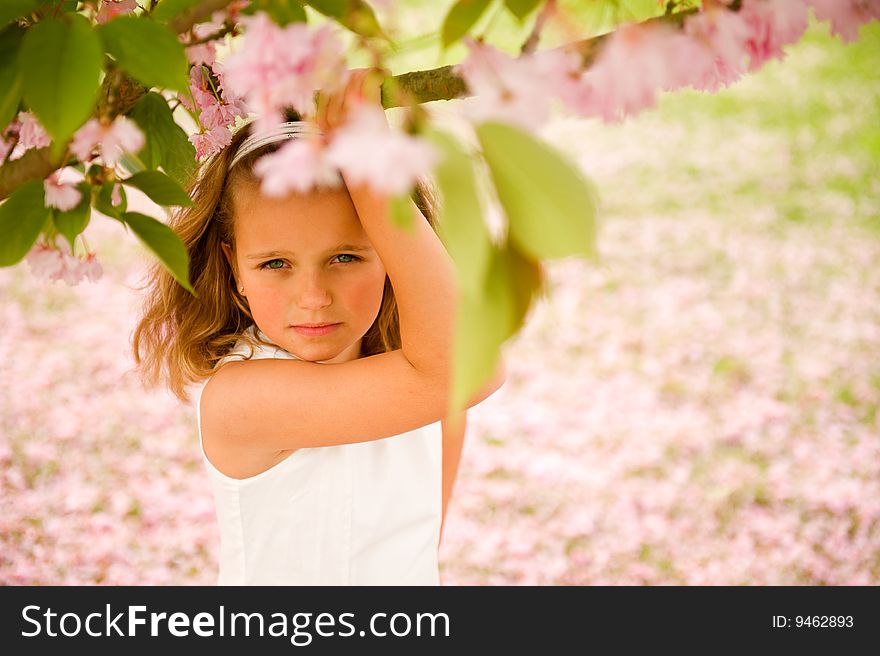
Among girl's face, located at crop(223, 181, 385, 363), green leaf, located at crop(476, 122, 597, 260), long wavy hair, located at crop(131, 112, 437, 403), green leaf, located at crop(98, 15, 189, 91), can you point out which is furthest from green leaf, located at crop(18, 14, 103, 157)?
long wavy hair, located at crop(131, 112, 437, 403)

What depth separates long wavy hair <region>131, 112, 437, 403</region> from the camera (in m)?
1.20

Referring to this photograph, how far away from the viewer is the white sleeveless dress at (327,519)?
4.06 feet

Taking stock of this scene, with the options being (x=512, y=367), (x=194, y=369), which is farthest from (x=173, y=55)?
(x=512, y=367)

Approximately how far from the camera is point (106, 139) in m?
0.63

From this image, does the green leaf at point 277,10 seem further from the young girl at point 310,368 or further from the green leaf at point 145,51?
the young girl at point 310,368

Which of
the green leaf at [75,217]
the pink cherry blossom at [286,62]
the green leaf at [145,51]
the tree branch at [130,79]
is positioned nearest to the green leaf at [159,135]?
the tree branch at [130,79]

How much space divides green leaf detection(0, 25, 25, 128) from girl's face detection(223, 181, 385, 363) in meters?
0.44

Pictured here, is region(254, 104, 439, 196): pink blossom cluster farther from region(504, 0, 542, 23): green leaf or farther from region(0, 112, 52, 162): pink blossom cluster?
region(0, 112, 52, 162): pink blossom cluster

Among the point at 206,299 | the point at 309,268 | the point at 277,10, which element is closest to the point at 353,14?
the point at 277,10

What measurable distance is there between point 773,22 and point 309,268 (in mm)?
642

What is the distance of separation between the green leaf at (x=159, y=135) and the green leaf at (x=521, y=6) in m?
0.40

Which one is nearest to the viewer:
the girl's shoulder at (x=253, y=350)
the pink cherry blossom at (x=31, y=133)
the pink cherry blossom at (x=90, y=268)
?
the pink cherry blossom at (x=31, y=133)

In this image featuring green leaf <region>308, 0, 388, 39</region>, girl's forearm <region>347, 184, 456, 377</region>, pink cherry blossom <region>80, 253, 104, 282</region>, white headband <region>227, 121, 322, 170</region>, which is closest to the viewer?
green leaf <region>308, 0, 388, 39</region>

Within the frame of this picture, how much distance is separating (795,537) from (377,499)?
199 centimetres
